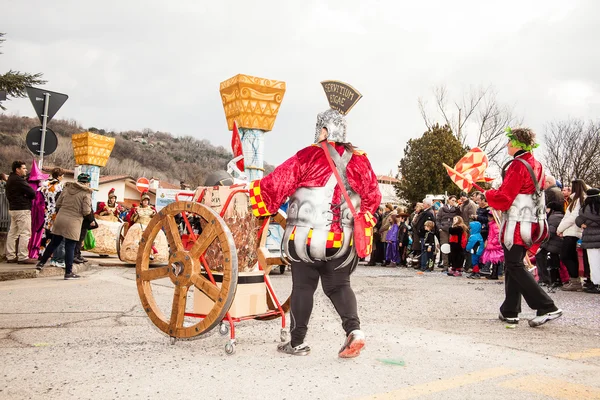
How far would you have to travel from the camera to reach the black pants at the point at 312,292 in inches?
155

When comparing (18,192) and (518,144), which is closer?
(518,144)

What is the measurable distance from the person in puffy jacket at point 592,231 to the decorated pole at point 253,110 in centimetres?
570

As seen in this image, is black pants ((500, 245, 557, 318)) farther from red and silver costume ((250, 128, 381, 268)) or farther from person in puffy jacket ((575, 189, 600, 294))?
person in puffy jacket ((575, 189, 600, 294))

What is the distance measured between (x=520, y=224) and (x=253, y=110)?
638 centimetres

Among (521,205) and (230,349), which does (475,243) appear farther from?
(230,349)

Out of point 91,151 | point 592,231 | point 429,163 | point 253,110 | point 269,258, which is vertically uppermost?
point 429,163

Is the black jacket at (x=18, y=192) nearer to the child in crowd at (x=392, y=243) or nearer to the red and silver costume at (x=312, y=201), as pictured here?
the red and silver costume at (x=312, y=201)

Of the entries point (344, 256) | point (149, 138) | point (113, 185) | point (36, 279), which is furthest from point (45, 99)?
point (149, 138)

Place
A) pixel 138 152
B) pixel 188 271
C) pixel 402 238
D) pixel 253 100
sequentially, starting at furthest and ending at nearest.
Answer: pixel 138 152, pixel 402 238, pixel 253 100, pixel 188 271

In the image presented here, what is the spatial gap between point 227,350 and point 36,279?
19.4 feet

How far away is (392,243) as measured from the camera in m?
14.3

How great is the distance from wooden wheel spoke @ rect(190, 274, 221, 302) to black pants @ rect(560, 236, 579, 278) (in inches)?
279

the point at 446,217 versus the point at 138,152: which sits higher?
the point at 138,152

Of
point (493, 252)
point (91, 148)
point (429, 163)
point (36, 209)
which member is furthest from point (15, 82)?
point (429, 163)
